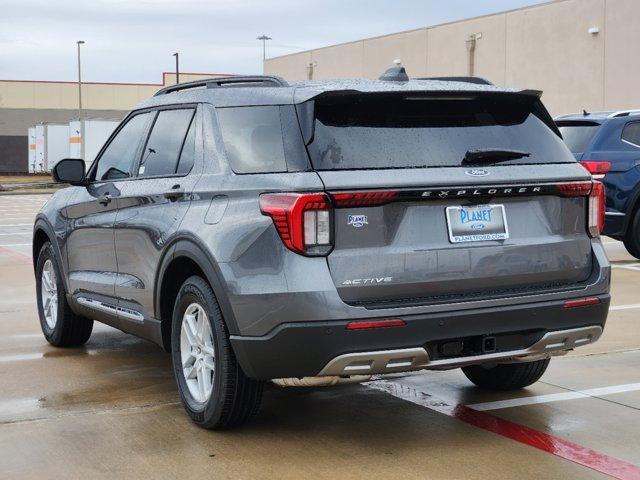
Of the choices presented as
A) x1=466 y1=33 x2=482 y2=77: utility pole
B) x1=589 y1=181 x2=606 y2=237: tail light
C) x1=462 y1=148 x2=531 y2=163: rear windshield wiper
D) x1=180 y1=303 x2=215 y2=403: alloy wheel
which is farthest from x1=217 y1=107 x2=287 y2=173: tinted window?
x1=466 y1=33 x2=482 y2=77: utility pole

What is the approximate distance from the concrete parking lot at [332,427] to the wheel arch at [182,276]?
554mm

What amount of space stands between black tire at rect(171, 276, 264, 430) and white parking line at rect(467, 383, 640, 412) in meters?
1.38

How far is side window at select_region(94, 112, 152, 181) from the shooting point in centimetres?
674

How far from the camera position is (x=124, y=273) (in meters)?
6.54

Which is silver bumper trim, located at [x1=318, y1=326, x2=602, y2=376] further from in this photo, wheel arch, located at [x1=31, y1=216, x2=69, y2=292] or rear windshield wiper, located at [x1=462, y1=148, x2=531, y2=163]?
wheel arch, located at [x1=31, y1=216, x2=69, y2=292]

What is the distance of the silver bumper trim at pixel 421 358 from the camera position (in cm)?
482

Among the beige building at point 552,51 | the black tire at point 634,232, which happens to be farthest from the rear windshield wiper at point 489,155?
the beige building at point 552,51

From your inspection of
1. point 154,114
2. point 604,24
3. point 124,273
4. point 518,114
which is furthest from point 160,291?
point 604,24

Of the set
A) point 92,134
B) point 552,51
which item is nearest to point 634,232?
point 552,51

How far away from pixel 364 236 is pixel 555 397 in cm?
204

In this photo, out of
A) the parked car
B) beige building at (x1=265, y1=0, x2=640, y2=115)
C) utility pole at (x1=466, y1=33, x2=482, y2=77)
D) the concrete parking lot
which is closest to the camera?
the concrete parking lot

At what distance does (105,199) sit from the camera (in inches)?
269

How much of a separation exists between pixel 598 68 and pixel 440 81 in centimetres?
2830

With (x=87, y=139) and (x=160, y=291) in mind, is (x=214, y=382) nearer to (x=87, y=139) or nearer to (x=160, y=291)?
(x=160, y=291)
